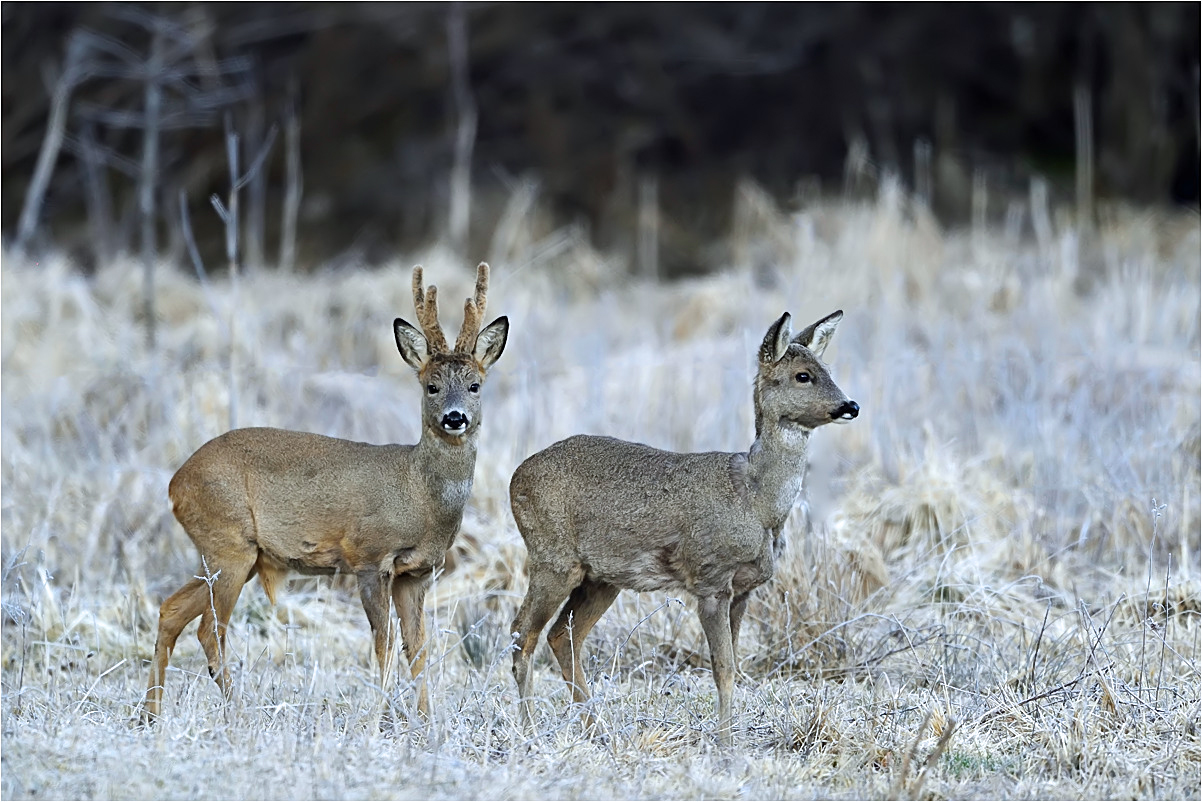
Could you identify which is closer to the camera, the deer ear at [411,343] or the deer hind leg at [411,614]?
the deer ear at [411,343]

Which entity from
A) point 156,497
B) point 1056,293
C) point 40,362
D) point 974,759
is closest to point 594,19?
point 1056,293

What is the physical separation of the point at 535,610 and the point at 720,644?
74cm

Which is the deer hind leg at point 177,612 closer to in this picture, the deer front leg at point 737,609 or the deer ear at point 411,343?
the deer ear at point 411,343

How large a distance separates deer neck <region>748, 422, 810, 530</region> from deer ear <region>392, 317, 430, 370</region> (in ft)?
4.34

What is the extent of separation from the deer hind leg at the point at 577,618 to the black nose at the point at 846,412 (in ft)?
3.88

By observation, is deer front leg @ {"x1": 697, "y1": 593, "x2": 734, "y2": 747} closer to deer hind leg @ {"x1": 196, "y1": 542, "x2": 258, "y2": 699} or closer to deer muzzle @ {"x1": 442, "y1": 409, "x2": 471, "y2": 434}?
deer muzzle @ {"x1": 442, "y1": 409, "x2": 471, "y2": 434}

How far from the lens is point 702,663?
707cm

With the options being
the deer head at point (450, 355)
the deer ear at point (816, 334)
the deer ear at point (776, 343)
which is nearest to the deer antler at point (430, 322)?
the deer head at point (450, 355)

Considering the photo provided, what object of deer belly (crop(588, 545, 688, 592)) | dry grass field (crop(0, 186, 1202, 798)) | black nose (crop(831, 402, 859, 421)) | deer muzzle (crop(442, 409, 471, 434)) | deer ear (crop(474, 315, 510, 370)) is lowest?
dry grass field (crop(0, 186, 1202, 798))

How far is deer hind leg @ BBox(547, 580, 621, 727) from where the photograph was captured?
637 cm

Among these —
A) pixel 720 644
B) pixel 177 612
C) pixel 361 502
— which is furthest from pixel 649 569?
pixel 177 612

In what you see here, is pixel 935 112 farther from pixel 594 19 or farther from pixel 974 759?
pixel 974 759

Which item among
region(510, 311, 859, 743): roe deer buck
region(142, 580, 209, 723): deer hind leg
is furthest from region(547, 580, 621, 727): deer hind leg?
region(142, 580, 209, 723): deer hind leg

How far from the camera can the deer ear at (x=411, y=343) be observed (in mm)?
6133
